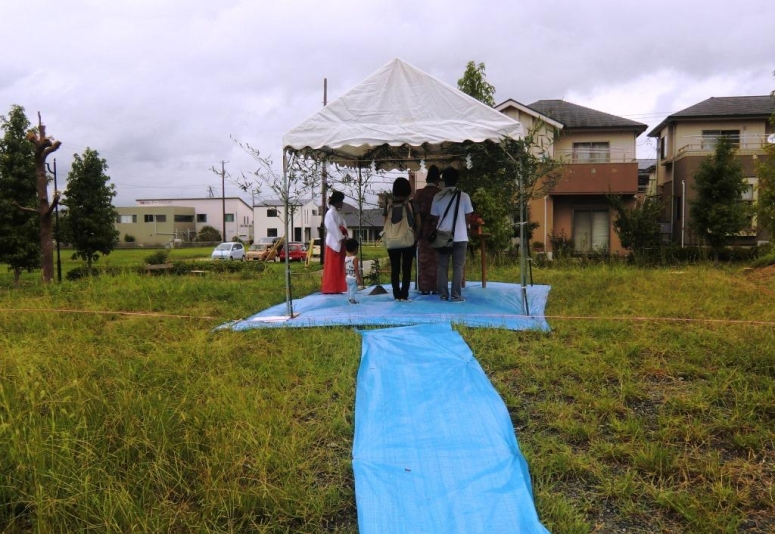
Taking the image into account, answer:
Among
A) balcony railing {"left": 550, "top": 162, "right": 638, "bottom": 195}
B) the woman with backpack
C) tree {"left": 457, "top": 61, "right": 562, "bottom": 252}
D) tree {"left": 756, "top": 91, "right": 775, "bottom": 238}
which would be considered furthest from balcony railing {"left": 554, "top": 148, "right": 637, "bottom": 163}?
the woman with backpack

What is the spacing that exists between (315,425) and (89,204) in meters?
16.2

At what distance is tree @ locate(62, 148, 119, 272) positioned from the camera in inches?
627

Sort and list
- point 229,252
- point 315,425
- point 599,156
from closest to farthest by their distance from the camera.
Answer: point 315,425 → point 599,156 → point 229,252

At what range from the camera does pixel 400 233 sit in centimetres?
591

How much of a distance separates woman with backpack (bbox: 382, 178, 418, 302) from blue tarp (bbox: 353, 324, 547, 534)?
7.54 ft

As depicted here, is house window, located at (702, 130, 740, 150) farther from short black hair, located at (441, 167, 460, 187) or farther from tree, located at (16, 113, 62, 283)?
tree, located at (16, 113, 62, 283)

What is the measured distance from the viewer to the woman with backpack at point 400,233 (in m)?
5.91

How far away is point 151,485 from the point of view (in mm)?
2225

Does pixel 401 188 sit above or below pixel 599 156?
below

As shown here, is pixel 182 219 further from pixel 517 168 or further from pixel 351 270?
pixel 517 168

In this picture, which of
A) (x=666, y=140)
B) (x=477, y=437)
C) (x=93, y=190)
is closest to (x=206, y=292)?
(x=477, y=437)

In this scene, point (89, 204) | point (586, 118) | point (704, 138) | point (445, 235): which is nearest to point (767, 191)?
point (445, 235)

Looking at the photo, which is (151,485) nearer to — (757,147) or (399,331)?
(399,331)

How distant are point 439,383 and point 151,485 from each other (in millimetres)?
1736
